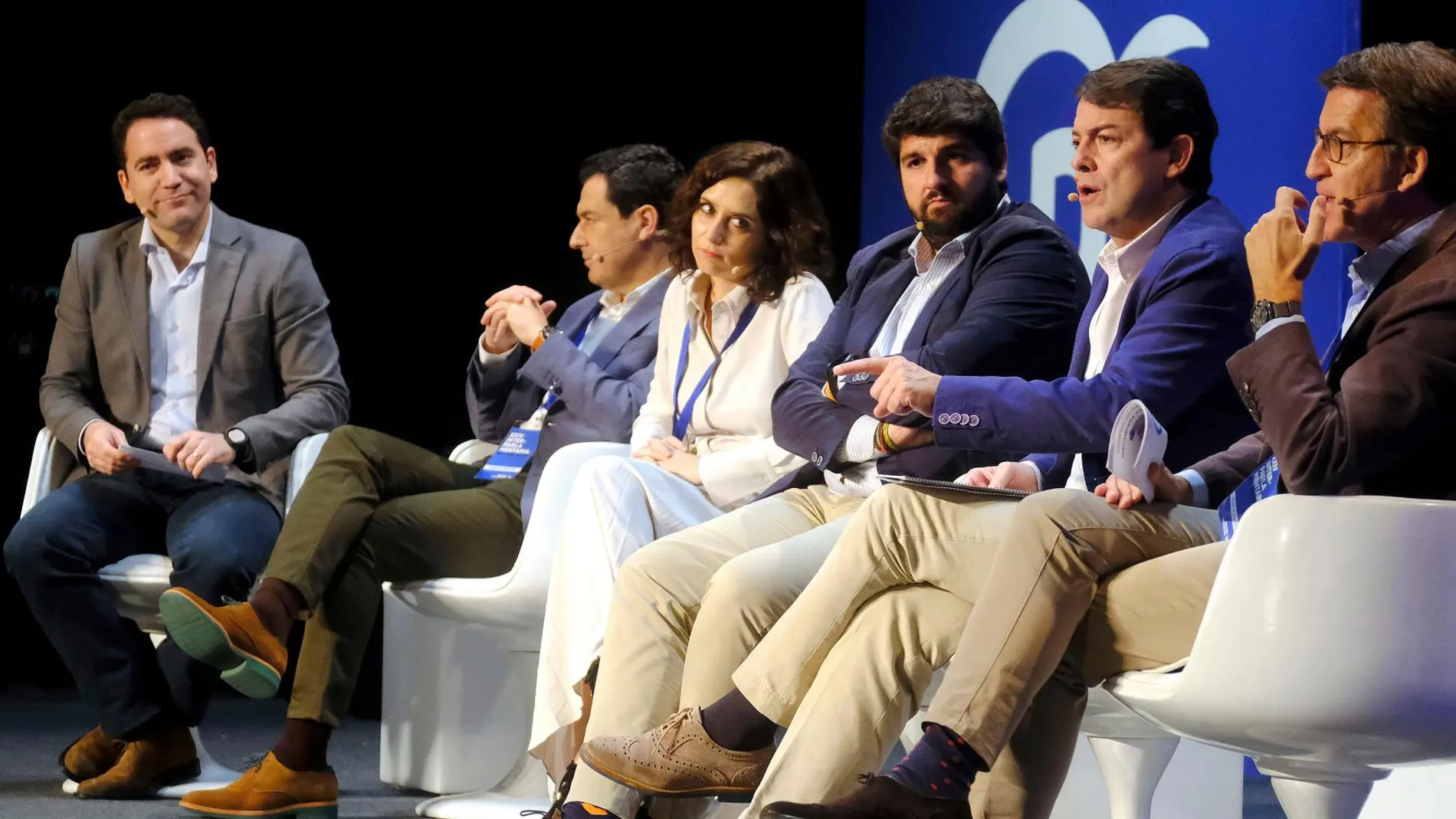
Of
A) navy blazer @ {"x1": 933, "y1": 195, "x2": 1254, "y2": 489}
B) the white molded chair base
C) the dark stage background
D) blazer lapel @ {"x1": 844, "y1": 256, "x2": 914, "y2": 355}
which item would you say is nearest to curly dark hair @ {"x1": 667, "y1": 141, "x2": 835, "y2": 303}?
blazer lapel @ {"x1": 844, "y1": 256, "x2": 914, "y2": 355}

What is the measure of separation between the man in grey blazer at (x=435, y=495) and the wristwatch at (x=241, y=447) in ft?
0.93

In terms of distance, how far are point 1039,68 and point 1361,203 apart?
2116 mm

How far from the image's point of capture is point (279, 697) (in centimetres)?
519

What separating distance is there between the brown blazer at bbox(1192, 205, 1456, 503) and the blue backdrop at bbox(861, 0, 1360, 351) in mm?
1431

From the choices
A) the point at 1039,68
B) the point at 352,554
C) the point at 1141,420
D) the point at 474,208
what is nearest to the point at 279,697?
the point at 474,208

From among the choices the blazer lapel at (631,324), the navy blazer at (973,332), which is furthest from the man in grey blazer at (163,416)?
the navy blazer at (973,332)

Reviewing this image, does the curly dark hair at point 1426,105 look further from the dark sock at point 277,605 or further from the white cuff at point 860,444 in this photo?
the dark sock at point 277,605

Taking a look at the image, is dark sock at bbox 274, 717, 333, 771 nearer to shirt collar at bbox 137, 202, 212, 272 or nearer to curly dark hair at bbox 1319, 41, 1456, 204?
shirt collar at bbox 137, 202, 212, 272

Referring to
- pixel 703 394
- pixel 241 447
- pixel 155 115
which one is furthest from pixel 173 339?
pixel 703 394

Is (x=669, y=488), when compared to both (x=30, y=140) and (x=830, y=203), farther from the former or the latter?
(x=30, y=140)

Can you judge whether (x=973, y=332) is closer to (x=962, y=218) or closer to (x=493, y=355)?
(x=962, y=218)

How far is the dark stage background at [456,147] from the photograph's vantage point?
5172 mm

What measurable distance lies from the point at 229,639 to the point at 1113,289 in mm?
1678

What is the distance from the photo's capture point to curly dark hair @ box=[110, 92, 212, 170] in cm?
398
